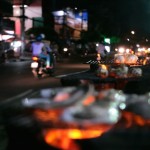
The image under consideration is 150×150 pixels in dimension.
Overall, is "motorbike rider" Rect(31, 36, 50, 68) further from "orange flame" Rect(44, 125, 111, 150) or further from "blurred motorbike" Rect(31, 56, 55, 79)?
"orange flame" Rect(44, 125, 111, 150)

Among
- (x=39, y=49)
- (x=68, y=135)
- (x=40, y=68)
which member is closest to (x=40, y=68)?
(x=40, y=68)

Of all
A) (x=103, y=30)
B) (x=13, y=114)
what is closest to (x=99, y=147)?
(x=13, y=114)

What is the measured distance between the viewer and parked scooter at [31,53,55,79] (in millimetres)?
19795

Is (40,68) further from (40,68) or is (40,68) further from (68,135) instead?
(68,135)

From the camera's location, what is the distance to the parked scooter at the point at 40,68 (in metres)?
19.8

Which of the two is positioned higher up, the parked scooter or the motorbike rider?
the motorbike rider

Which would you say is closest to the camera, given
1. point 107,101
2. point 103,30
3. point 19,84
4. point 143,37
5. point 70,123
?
point 70,123

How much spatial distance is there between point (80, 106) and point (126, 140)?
507 mm

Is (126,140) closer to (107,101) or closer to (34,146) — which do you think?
(107,101)

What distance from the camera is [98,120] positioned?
4.21 meters

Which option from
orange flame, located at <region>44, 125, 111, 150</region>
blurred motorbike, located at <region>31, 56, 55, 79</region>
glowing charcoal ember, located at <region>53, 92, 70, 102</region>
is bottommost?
blurred motorbike, located at <region>31, 56, 55, 79</region>

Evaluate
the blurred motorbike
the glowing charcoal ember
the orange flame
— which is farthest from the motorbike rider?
the orange flame

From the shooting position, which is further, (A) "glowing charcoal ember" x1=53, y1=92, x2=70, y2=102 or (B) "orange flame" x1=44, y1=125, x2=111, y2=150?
(A) "glowing charcoal ember" x1=53, y1=92, x2=70, y2=102

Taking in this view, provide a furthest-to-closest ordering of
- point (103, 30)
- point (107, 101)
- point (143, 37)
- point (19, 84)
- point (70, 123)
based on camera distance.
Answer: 1. point (143, 37)
2. point (103, 30)
3. point (19, 84)
4. point (107, 101)
5. point (70, 123)
